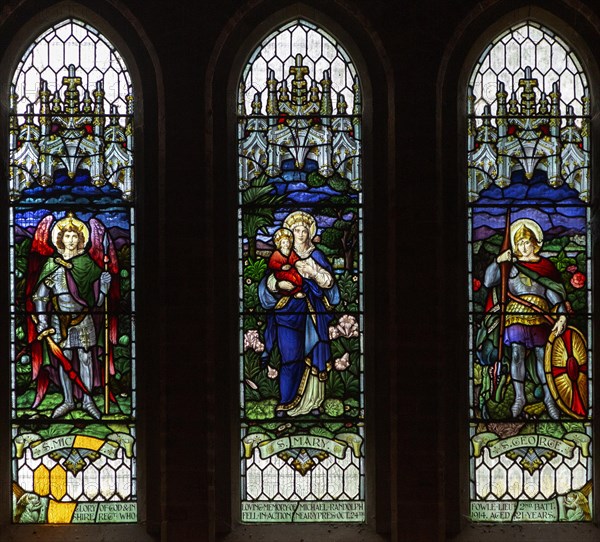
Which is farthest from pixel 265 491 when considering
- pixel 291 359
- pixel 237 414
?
pixel 291 359

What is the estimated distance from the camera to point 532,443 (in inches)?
240

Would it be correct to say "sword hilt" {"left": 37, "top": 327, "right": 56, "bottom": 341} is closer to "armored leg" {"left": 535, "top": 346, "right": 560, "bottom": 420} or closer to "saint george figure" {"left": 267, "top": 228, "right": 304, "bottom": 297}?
"saint george figure" {"left": 267, "top": 228, "right": 304, "bottom": 297}

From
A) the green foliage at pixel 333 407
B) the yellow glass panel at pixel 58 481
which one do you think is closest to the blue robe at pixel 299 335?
the green foliage at pixel 333 407

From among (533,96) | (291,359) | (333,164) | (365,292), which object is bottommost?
(291,359)

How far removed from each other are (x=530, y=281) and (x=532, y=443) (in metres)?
1.22

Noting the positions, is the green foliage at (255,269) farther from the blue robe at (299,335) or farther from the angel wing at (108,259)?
the angel wing at (108,259)

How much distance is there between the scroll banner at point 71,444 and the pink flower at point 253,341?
3.71 feet

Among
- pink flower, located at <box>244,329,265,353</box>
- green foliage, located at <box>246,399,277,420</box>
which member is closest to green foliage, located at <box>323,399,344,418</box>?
green foliage, located at <box>246,399,277,420</box>

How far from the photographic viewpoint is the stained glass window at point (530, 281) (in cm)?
610

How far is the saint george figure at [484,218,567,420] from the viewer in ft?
20.1

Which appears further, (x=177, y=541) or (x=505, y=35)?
(x=505, y=35)

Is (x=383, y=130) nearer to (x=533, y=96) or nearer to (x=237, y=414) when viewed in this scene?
(x=533, y=96)

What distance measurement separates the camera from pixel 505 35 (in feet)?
20.4

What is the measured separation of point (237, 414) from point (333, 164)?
202 cm
